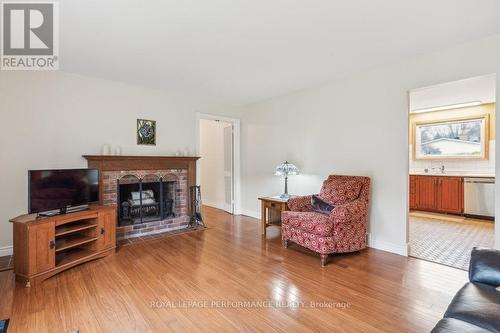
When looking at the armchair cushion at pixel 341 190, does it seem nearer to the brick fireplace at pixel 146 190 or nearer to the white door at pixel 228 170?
the brick fireplace at pixel 146 190

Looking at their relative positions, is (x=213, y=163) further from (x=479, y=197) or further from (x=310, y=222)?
(x=479, y=197)

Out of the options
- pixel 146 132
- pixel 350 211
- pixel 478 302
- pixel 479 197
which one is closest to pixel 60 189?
pixel 146 132

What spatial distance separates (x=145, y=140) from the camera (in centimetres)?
422

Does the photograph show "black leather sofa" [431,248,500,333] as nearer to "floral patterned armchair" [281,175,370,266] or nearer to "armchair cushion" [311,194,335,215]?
"floral patterned armchair" [281,175,370,266]

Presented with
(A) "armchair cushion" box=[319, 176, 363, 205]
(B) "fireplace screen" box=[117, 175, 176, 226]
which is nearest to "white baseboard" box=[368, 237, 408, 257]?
(A) "armchair cushion" box=[319, 176, 363, 205]

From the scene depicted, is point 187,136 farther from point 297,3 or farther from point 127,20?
point 297,3

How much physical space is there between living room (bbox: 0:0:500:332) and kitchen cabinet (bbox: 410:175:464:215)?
311cm

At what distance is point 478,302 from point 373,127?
8.34 ft

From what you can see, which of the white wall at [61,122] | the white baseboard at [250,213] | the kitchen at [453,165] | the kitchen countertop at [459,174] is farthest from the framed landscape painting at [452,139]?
the white wall at [61,122]

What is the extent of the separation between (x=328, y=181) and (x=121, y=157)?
3093mm

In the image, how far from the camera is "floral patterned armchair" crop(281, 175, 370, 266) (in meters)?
2.88

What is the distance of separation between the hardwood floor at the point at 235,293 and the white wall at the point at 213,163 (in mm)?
3042

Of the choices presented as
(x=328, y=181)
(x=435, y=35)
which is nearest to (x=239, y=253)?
(x=328, y=181)

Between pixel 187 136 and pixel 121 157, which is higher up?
pixel 187 136
